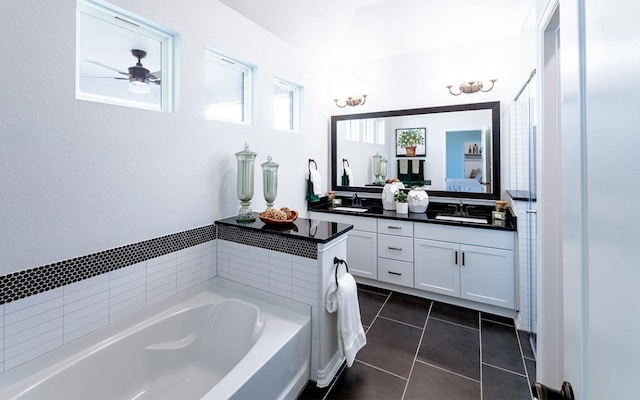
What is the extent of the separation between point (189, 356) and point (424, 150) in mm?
3075

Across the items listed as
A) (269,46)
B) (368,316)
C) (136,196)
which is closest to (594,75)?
(136,196)

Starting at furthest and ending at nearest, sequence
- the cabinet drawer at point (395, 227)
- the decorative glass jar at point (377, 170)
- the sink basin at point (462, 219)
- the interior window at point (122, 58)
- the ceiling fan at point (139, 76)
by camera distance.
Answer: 1. the decorative glass jar at point (377, 170)
2. the cabinet drawer at point (395, 227)
3. the sink basin at point (462, 219)
4. the ceiling fan at point (139, 76)
5. the interior window at point (122, 58)

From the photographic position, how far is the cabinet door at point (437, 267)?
9.17 feet

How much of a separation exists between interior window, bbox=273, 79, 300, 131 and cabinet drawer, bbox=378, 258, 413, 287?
73.9 inches

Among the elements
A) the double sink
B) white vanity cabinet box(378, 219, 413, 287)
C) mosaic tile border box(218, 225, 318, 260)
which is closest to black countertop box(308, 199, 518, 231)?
the double sink

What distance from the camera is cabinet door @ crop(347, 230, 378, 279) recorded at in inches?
126

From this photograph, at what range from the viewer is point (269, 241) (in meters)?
2.07

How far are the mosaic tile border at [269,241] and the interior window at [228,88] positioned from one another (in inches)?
37.9

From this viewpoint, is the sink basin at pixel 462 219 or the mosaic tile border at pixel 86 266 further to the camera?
the sink basin at pixel 462 219

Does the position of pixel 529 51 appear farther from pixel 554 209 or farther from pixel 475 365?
pixel 475 365

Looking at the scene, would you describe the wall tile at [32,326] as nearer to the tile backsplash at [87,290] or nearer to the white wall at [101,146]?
the tile backsplash at [87,290]

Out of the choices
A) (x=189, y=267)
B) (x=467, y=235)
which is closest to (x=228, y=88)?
(x=189, y=267)

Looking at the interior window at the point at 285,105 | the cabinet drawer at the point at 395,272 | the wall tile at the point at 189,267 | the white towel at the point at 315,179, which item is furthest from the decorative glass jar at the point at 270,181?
the cabinet drawer at the point at 395,272

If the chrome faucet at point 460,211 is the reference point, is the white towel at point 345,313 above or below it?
below
